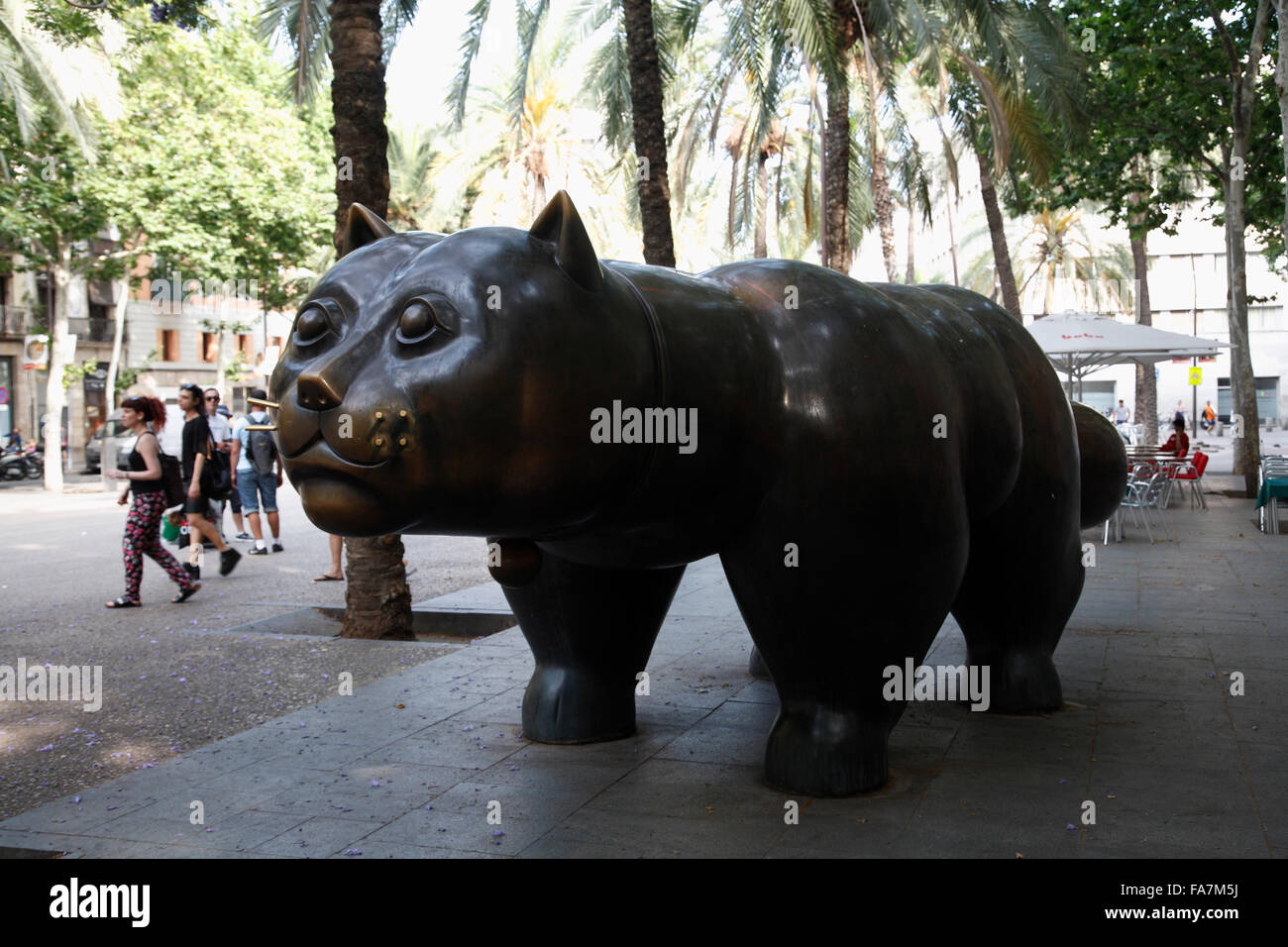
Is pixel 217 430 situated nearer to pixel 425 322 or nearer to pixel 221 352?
pixel 425 322

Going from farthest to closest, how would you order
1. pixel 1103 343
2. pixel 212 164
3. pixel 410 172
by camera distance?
pixel 410 172 < pixel 212 164 < pixel 1103 343

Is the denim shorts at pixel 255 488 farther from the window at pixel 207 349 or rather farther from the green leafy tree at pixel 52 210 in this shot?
the window at pixel 207 349

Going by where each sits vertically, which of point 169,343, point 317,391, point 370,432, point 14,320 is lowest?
point 370,432

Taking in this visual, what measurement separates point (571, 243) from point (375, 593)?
484cm

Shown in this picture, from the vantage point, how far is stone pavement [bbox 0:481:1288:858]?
11.9ft

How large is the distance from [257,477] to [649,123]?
220 inches

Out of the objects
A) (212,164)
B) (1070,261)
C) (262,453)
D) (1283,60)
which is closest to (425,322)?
(262,453)

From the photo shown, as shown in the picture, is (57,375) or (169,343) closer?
(57,375)

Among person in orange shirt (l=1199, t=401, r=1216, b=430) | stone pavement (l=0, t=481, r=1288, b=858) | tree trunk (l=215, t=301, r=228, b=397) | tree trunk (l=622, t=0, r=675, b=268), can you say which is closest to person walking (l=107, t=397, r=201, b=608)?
stone pavement (l=0, t=481, r=1288, b=858)

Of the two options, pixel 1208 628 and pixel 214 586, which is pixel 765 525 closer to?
pixel 1208 628

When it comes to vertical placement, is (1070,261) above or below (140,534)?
above

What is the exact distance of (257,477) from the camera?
1227cm

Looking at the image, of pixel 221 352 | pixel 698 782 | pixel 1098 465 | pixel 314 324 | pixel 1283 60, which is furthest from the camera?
pixel 221 352
